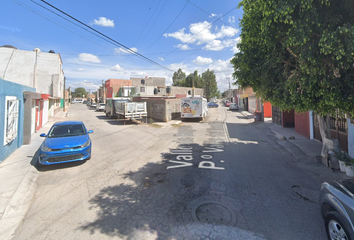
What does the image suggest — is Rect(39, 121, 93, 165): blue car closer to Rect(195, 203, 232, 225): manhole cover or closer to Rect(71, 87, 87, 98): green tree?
Rect(195, 203, 232, 225): manhole cover

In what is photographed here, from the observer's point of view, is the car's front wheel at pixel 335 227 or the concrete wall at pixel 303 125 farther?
the concrete wall at pixel 303 125

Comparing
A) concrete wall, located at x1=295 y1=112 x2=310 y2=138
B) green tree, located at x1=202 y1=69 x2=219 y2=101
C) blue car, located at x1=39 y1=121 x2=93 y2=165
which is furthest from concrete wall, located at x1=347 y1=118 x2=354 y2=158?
green tree, located at x1=202 y1=69 x2=219 y2=101

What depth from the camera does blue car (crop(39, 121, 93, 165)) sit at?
6.13 meters

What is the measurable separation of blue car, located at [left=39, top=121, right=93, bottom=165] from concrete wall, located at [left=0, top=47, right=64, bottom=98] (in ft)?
59.1

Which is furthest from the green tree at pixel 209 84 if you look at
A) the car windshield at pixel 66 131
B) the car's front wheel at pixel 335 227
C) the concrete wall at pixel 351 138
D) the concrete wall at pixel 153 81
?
the car's front wheel at pixel 335 227

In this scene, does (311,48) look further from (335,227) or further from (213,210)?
(213,210)

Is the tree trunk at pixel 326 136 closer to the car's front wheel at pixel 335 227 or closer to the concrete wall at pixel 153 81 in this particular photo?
the car's front wheel at pixel 335 227

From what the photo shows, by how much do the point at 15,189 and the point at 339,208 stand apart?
685cm

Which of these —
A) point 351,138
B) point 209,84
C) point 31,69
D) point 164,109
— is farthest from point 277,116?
point 209,84

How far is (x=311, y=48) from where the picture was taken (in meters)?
3.74

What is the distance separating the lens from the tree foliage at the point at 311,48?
3480 millimetres

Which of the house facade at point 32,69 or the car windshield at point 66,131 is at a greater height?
the house facade at point 32,69

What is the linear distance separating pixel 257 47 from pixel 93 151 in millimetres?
7945

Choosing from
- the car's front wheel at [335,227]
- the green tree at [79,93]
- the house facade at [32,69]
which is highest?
the green tree at [79,93]
